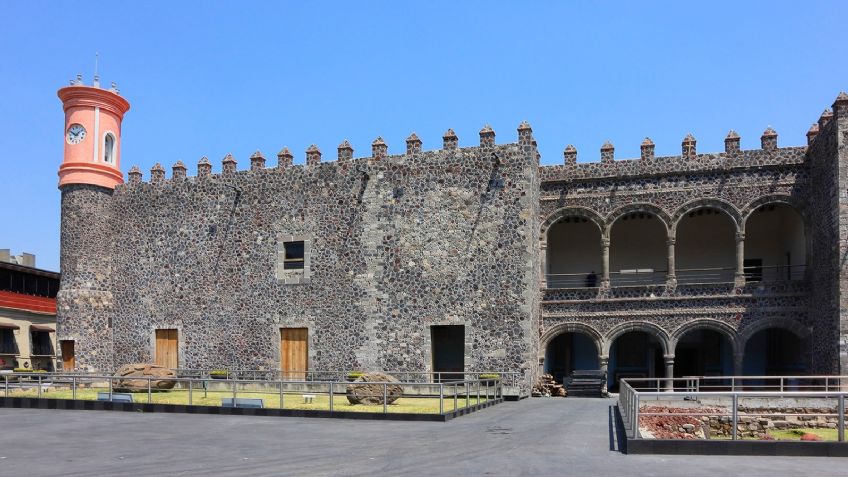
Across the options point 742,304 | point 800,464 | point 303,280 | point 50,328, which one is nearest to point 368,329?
point 303,280

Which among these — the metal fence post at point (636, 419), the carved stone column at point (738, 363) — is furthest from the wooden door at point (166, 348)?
the metal fence post at point (636, 419)

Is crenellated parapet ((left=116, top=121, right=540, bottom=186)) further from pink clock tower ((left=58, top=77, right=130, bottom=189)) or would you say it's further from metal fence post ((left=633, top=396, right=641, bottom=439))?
metal fence post ((left=633, top=396, right=641, bottom=439))

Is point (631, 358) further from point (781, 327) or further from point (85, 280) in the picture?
point (85, 280)

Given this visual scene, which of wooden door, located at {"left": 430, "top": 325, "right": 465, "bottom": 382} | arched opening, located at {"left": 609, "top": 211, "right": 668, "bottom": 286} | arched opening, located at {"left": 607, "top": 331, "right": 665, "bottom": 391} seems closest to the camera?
wooden door, located at {"left": 430, "top": 325, "right": 465, "bottom": 382}

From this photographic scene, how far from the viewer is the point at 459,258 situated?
81.3ft

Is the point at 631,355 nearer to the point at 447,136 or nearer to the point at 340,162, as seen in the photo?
the point at 447,136

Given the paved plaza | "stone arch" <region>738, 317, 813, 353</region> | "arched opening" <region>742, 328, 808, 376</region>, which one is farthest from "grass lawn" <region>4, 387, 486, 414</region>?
"arched opening" <region>742, 328, 808, 376</region>

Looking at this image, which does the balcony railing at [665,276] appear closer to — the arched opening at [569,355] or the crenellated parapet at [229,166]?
the arched opening at [569,355]

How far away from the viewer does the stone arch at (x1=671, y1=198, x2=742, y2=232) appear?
2459 cm

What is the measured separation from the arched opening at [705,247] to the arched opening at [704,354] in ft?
6.38

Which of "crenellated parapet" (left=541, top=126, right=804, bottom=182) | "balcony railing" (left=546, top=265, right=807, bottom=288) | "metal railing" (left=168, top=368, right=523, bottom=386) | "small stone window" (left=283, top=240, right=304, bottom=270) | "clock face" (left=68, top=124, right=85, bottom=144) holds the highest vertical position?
"clock face" (left=68, top=124, right=85, bottom=144)

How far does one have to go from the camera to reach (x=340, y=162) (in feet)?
87.5

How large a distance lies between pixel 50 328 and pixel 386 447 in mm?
30985

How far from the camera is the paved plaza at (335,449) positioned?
9.85m
